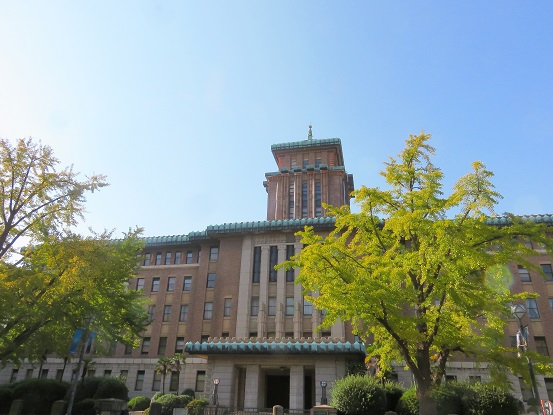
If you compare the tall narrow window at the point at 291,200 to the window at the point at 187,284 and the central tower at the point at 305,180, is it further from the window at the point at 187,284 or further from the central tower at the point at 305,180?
the window at the point at 187,284

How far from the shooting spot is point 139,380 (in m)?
43.2

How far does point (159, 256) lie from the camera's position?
50.4m

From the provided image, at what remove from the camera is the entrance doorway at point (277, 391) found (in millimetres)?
37375

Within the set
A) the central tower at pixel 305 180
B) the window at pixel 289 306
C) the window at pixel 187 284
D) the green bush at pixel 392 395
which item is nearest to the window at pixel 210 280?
the window at pixel 187 284

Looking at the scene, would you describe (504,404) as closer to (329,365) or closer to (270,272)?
(329,365)

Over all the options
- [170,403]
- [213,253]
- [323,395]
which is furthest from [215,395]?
[213,253]

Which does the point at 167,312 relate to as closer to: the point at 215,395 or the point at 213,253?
the point at 213,253

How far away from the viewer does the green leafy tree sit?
707 inches

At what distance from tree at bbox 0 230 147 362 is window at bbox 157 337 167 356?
78.5ft

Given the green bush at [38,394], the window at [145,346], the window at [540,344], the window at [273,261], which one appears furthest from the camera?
the window at [145,346]

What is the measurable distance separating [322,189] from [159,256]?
2290 centimetres

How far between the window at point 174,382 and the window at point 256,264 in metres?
12.7

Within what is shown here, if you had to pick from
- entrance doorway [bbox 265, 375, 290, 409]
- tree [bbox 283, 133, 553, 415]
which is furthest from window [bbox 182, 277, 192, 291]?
tree [bbox 283, 133, 553, 415]

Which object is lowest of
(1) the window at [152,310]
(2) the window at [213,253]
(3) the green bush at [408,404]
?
(3) the green bush at [408,404]
